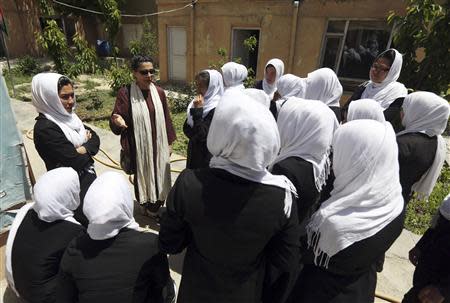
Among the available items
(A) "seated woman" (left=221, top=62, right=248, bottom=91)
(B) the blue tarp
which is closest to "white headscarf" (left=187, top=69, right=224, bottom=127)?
(A) "seated woman" (left=221, top=62, right=248, bottom=91)

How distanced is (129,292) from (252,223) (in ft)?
2.61

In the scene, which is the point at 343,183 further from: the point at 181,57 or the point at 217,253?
the point at 181,57

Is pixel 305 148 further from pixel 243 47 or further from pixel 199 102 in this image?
pixel 243 47

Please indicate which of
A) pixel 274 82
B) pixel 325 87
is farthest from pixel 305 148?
pixel 274 82

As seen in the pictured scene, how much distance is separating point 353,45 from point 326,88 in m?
4.88

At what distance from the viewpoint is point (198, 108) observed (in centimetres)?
280

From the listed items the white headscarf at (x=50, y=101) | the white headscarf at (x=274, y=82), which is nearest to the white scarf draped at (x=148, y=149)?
the white headscarf at (x=50, y=101)

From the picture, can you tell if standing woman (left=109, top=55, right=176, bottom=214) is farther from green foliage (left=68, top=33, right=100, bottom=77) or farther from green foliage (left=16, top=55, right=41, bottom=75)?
green foliage (left=16, top=55, right=41, bottom=75)

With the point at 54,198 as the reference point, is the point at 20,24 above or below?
above

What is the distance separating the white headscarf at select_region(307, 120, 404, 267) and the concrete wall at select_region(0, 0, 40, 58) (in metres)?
18.5

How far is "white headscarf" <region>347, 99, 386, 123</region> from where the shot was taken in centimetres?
249

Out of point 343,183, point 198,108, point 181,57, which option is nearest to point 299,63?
point 181,57

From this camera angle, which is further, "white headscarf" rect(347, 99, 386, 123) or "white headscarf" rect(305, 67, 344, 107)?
"white headscarf" rect(305, 67, 344, 107)

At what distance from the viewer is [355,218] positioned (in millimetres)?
1348
